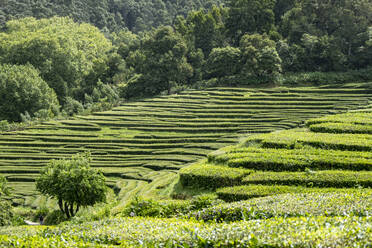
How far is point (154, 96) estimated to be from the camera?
73250 mm

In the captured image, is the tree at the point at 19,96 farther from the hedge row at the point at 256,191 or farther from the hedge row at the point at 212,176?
the hedge row at the point at 256,191

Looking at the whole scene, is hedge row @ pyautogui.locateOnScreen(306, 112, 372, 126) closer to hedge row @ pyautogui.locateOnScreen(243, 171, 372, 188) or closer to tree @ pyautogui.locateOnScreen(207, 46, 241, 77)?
hedge row @ pyautogui.locateOnScreen(243, 171, 372, 188)

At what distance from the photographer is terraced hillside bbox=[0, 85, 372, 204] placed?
4144cm

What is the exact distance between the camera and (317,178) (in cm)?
2114

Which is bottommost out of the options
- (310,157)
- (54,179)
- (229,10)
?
(54,179)

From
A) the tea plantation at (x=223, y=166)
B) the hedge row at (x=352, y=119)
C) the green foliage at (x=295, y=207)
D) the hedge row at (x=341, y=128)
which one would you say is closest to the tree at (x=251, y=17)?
the tea plantation at (x=223, y=166)

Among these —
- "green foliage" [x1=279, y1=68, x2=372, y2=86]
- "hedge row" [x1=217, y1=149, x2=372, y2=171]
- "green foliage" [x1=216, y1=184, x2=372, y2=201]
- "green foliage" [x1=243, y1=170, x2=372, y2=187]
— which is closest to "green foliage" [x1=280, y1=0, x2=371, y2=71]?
"green foliage" [x1=279, y1=68, x2=372, y2=86]

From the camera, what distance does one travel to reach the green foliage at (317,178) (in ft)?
67.5

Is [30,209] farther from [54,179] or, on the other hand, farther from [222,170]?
[222,170]

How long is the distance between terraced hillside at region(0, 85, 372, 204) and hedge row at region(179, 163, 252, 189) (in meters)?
9.84

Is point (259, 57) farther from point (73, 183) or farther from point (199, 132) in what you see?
point (73, 183)

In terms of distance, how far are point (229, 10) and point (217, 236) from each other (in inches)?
3134

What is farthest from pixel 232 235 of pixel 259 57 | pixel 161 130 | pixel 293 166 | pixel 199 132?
A: pixel 259 57

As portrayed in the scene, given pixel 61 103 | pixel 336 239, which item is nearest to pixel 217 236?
pixel 336 239
